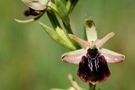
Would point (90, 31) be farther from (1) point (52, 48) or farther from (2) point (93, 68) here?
(1) point (52, 48)

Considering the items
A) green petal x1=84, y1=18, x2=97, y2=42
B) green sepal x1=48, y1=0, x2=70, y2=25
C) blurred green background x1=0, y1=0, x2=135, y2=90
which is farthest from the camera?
blurred green background x1=0, y1=0, x2=135, y2=90

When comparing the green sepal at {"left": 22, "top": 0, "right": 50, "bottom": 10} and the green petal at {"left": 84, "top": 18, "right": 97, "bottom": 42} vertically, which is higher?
the green sepal at {"left": 22, "top": 0, "right": 50, "bottom": 10}

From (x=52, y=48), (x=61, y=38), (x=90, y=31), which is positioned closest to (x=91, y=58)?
(x=90, y=31)

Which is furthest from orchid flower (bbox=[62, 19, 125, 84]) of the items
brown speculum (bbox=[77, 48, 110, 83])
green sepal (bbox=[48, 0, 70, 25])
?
green sepal (bbox=[48, 0, 70, 25])

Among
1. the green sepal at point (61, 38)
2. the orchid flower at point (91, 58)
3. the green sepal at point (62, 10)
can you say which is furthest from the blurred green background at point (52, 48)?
the orchid flower at point (91, 58)

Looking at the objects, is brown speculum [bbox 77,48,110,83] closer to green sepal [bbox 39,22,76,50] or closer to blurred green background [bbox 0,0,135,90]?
green sepal [bbox 39,22,76,50]

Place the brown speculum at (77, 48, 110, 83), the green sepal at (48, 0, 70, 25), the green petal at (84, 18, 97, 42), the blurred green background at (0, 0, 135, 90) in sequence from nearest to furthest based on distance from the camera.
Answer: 1. the brown speculum at (77, 48, 110, 83)
2. the green petal at (84, 18, 97, 42)
3. the green sepal at (48, 0, 70, 25)
4. the blurred green background at (0, 0, 135, 90)

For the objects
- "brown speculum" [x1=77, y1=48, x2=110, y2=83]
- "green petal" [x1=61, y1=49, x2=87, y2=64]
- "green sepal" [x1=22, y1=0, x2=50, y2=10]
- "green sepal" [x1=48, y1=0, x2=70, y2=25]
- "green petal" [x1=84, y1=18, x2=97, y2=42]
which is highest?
"green sepal" [x1=22, y1=0, x2=50, y2=10]

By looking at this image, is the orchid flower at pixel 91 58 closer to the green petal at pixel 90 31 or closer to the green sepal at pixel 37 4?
the green petal at pixel 90 31

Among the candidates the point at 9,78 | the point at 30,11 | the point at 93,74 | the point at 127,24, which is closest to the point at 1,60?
the point at 9,78
